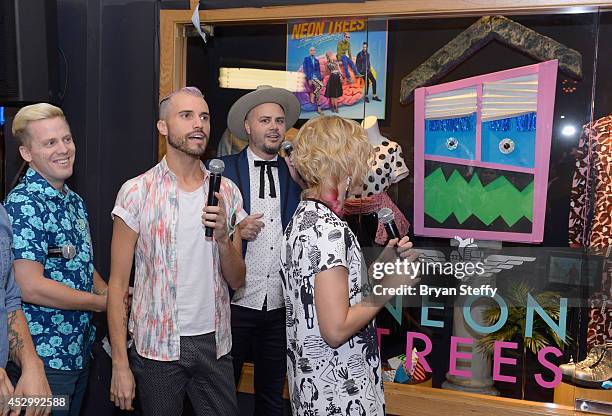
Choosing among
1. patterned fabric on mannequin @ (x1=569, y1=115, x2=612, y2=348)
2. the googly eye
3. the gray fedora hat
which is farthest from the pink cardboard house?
the gray fedora hat

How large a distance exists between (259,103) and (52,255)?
1.32 meters

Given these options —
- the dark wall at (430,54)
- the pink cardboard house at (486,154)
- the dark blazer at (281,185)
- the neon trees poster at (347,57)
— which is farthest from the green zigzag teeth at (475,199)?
the dark blazer at (281,185)

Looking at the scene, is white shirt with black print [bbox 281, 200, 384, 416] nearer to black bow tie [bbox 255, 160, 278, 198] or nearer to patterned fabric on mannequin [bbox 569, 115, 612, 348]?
black bow tie [bbox 255, 160, 278, 198]

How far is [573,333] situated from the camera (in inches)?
128

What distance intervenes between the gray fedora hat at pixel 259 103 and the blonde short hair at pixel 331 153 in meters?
1.25

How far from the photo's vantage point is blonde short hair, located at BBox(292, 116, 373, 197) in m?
2.09

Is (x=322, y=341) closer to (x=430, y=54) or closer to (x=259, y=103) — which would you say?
(x=259, y=103)

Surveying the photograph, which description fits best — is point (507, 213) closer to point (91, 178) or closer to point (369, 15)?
point (369, 15)

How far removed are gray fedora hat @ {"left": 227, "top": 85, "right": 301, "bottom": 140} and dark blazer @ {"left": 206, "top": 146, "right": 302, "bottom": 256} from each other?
10.7 inches

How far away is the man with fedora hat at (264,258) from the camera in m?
3.12

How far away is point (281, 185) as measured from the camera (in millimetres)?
3225

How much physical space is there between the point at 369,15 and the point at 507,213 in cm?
122
